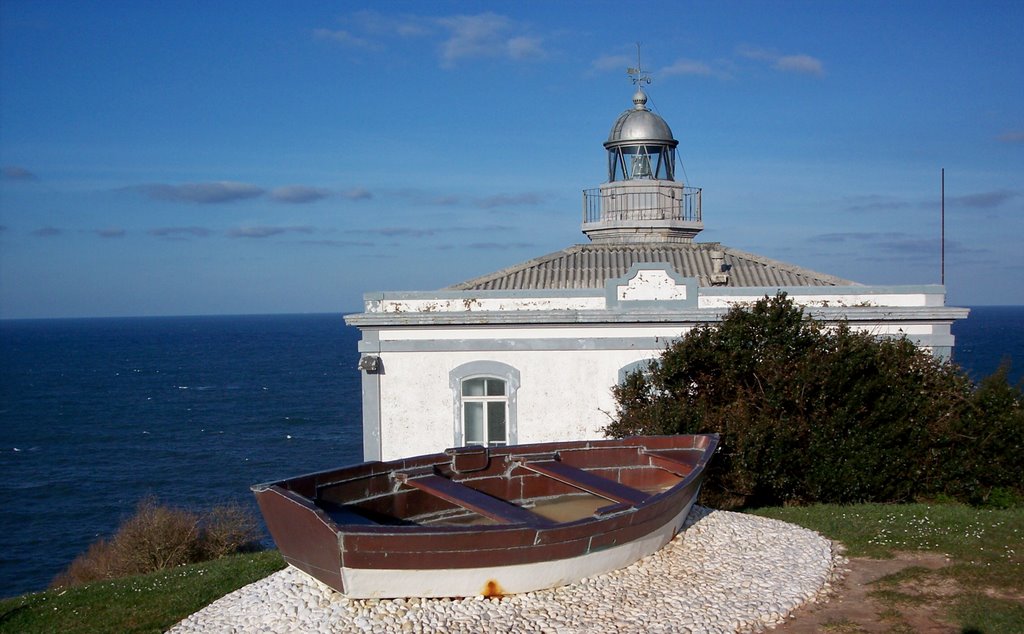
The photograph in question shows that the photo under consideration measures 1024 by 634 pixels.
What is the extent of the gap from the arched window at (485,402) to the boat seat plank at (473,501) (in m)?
6.31

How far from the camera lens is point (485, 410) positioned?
15.3 metres

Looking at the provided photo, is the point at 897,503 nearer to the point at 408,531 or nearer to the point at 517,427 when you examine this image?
the point at 517,427

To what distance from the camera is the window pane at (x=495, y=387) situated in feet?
50.2

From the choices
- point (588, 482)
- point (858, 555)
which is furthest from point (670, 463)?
point (858, 555)

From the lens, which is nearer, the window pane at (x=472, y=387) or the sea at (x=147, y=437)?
the window pane at (x=472, y=387)

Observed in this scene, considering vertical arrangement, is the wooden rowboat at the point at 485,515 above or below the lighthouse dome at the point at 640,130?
below

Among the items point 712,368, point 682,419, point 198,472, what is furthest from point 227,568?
point 198,472

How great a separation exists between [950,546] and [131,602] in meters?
7.59

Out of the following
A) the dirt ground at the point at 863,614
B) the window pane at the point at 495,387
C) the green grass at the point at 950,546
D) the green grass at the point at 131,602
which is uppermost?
the window pane at the point at 495,387

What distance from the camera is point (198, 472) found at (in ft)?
118

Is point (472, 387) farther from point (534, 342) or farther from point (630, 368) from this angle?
point (630, 368)

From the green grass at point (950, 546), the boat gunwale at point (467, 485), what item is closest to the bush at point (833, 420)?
the green grass at point (950, 546)

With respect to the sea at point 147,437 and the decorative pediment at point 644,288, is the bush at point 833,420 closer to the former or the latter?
the decorative pediment at point 644,288

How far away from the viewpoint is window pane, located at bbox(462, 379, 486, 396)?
50.2 feet
